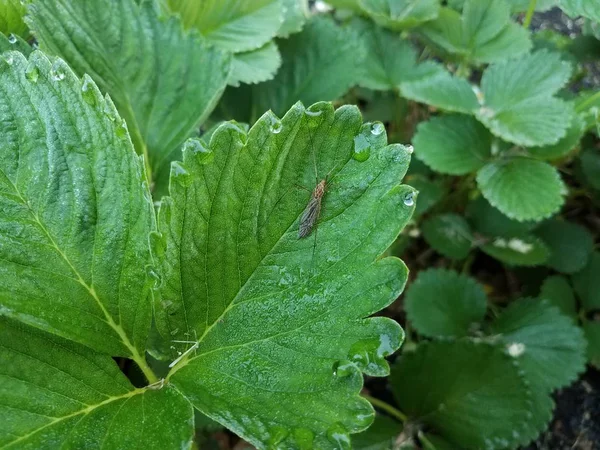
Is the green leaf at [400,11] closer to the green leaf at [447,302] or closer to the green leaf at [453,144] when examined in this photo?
the green leaf at [453,144]

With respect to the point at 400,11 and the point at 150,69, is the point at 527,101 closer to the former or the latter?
the point at 400,11

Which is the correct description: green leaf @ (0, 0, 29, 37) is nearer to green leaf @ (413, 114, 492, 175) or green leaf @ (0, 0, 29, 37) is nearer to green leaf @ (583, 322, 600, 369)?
green leaf @ (413, 114, 492, 175)

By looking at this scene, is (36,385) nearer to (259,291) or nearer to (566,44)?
(259,291)

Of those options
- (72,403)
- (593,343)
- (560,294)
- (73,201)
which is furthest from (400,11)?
(72,403)

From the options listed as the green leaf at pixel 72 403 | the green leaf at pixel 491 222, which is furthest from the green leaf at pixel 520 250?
the green leaf at pixel 72 403

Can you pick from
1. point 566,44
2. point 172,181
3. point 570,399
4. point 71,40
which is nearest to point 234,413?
point 172,181
